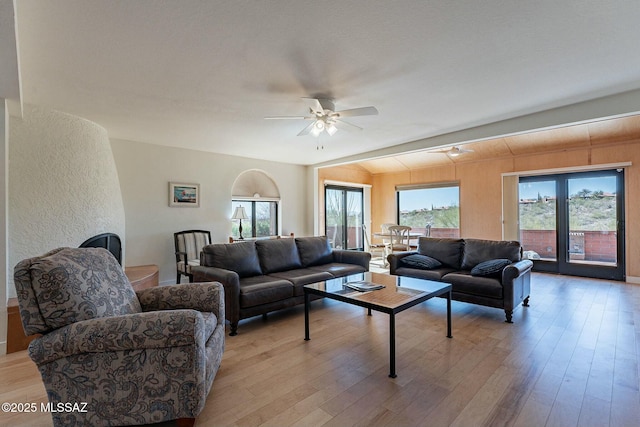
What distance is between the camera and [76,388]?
4.96 ft

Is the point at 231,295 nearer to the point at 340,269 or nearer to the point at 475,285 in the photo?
the point at 340,269

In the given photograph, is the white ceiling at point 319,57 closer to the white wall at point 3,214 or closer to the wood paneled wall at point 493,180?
the white wall at point 3,214

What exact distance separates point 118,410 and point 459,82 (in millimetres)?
3580

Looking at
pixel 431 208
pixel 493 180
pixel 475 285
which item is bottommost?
pixel 475 285

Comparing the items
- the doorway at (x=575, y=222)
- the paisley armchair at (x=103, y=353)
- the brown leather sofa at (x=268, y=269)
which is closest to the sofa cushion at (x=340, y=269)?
the brown leather sofa at (x=268, y=269)

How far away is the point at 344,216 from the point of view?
8.12 m

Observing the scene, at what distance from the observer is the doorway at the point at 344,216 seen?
306 inches

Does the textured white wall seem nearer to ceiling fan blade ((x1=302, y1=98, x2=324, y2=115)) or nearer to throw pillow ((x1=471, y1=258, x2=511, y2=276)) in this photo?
ceiling fan blade ((x1=302, y1=98, x2=324, y2=115))

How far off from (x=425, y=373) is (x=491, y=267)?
6.01ft

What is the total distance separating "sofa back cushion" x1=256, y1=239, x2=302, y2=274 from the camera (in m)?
3.86

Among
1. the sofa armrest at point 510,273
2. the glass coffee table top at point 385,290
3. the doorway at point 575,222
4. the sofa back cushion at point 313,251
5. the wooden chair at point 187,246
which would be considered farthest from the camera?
the doorway at point 575,222

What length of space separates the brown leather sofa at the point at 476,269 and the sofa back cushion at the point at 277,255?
4.70ft

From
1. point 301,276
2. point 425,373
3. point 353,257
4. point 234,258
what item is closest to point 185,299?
point 234,258

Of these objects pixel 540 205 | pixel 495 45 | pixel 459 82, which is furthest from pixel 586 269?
pixel 495 45
